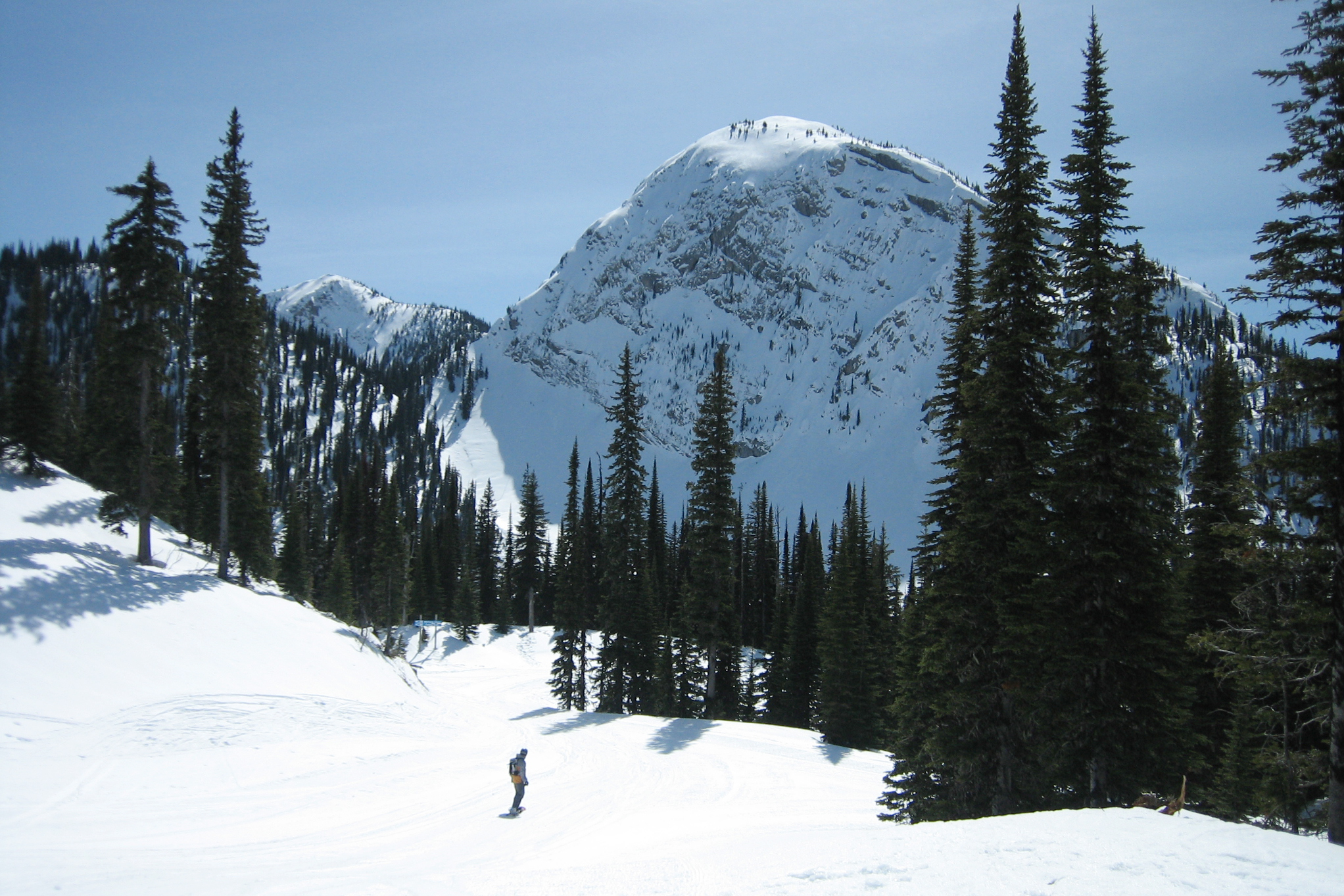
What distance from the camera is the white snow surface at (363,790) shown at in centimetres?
827

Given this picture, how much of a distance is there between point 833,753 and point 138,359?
26062mm

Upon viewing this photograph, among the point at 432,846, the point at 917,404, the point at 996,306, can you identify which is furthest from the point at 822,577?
the point at 917,404

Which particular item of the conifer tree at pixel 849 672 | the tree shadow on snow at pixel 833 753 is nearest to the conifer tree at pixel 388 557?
the conifer tree at pixel 849 672

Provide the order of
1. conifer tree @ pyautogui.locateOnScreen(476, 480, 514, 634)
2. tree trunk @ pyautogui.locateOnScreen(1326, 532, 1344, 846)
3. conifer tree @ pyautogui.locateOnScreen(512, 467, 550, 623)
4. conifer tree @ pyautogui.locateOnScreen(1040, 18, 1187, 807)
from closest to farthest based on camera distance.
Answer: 1. tree trunk @ pyautogui.locateOnScreen(1326, 532, 1344, 846)
2. conifer tree @ pyautogui.locateOnScreen(1040, 18, 1187, 807)
3. conifer tree @ pyautogui.locateOnScreen(512, 467, 550, 623)
4. conifer tree @ pyautogui.locateOnScreen(476, 480, 514, 634)

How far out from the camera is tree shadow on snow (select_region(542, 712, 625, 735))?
25.2m

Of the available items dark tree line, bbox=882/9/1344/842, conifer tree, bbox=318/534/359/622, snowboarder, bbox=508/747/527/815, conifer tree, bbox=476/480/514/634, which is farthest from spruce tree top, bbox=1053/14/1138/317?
conifer tree, bbox=476/480/514/634

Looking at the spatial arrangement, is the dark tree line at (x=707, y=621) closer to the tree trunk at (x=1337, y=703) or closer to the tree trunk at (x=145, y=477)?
the tree trunk at (x=145, y=477)

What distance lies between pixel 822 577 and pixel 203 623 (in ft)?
141

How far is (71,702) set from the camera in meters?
15.1

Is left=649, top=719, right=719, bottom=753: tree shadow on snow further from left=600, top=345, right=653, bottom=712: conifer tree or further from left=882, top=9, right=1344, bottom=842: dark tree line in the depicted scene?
left=600, top=345, right=653, bottom=712: conifer tree

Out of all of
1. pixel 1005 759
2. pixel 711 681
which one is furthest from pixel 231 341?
pixel 1005 759

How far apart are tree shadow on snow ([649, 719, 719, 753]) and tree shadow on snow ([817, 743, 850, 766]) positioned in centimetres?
390

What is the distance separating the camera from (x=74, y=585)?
18594mm

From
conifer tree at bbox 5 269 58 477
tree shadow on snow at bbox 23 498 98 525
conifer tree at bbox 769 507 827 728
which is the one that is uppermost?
conifer tree at bbox 5 269 58 477
